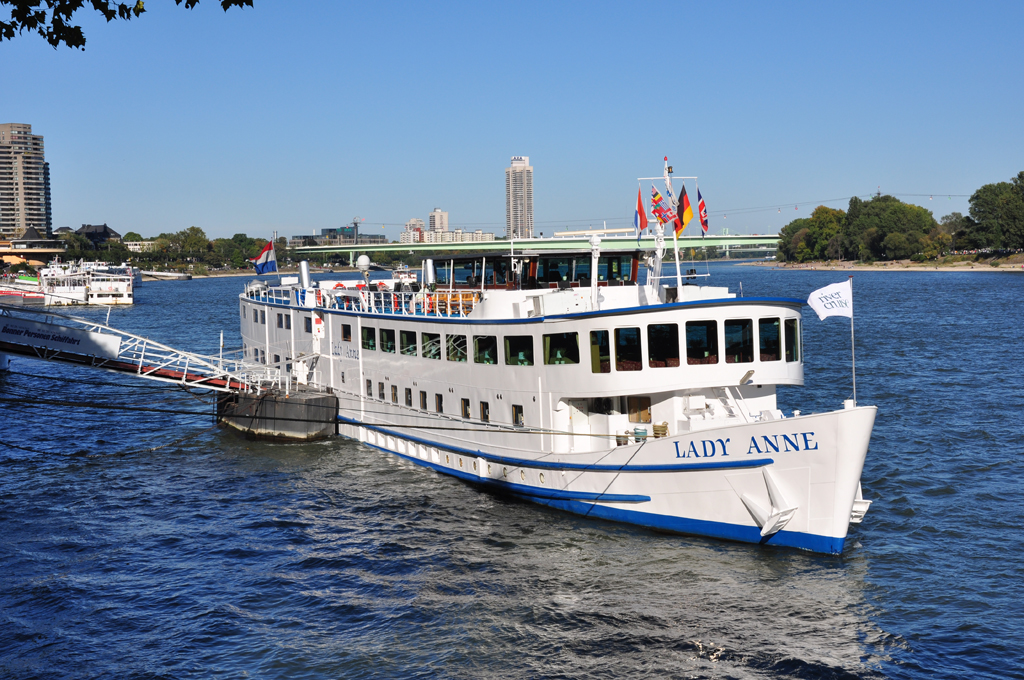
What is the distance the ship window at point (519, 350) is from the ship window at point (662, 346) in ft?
11.2

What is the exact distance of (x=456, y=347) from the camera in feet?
82.9

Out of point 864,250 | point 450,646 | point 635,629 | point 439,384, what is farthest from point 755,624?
point 864,250

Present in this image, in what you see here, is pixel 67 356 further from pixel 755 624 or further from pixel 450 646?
pixel 755 624

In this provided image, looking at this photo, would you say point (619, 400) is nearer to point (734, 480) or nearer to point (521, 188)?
point (734, 480)

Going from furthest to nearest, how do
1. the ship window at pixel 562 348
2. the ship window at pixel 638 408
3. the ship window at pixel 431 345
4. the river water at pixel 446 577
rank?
the ship window at pixel 431 345, the ship window at pixel 638 408, the ship window at pixel 562 348, the river water at pixel 446 577

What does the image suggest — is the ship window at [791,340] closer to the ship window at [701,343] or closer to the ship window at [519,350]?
the ship window at [701,343]

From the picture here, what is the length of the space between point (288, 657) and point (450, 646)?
304 cm

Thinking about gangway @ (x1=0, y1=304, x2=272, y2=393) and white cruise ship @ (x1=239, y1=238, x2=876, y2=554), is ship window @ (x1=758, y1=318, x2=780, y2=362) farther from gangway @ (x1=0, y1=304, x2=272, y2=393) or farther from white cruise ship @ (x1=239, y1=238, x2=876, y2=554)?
gangway @ (x1=0, y1=304, x2=272, y2=393)

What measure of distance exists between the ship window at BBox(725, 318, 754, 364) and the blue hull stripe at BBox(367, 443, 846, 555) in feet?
13.3

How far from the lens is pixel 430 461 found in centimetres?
2752

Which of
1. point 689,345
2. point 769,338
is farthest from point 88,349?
point 769,338

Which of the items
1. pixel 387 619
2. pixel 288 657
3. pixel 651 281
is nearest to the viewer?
pixel 288 657

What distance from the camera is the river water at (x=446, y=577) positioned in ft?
50.9

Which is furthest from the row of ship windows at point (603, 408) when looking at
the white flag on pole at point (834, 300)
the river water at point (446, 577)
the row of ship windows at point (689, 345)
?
the white flag on pole at point (834, 300)
